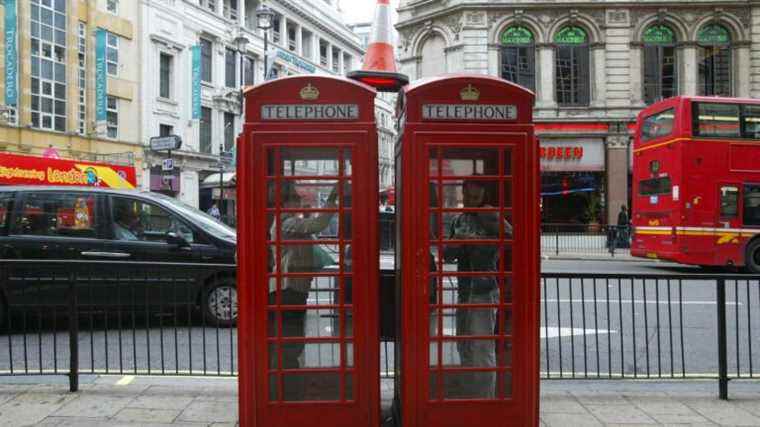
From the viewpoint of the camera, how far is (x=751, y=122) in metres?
14.7

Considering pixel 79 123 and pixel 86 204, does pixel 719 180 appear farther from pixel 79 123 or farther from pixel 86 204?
pixel 79 123

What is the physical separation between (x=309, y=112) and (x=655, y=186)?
14029 mm

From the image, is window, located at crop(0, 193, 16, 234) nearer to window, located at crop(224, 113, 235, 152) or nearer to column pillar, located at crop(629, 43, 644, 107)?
column pillar, located at crop(629, 43, 644, 107)

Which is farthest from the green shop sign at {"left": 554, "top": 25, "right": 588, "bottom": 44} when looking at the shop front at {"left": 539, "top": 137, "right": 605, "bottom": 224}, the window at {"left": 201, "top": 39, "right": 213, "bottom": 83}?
the window at {"left": 201, "top": 39, "right": 213, "bottom": 83}

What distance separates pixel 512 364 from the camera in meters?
3.94

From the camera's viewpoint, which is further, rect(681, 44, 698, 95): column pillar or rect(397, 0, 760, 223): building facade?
rect(681, 44, 698, 95): column pillar

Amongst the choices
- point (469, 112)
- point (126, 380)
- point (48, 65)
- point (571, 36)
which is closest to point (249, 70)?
point (48, 65)

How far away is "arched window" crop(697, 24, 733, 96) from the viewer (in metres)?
29.2

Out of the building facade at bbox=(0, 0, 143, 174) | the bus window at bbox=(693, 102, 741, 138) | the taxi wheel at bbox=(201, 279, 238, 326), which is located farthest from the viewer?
the building facade at bbox=(0, 0, 143, 174)

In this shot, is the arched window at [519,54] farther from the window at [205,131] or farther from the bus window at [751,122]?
the window at [205,131]

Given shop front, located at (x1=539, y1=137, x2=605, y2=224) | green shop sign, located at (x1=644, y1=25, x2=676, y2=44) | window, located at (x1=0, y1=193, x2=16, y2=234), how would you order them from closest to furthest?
window, located at (x1=0, y1=193, x2=16, y2=234)
shop front, located at (x1=539, y1=137, x2=605, y2=224)
green shop sign, located at (x1=644, y1=25, x2=676, y2=44)

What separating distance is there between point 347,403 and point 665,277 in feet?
9.56

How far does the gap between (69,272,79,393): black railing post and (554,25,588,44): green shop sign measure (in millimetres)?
28029

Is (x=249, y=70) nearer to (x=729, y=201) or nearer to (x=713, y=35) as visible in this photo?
(x=713, y=35)
